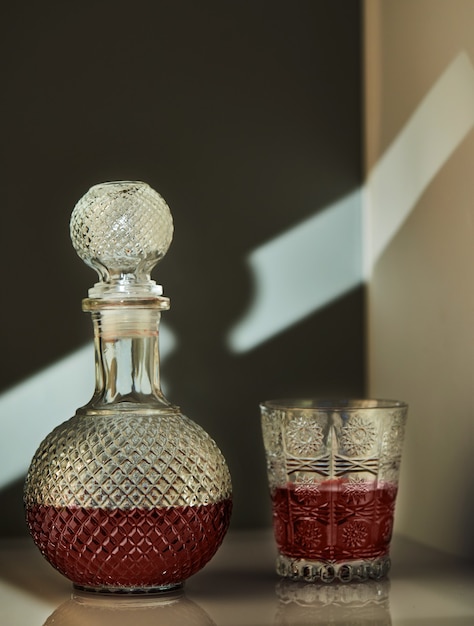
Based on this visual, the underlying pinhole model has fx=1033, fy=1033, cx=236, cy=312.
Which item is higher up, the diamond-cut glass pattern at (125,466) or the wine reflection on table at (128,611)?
the diamond-cut glass pattern at (125,466)

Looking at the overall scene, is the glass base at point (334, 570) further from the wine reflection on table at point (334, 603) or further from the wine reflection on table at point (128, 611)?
the wine reflection on table at point (128, 611)

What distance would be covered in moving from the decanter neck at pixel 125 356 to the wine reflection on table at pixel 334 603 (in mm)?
219

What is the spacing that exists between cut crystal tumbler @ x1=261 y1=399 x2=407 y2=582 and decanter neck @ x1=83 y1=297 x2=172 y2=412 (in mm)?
139

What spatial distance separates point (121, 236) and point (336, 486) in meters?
0.32

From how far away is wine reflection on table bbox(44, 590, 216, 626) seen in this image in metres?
0.88

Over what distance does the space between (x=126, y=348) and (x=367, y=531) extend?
299 millimetres

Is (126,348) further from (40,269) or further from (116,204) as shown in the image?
(40,269)

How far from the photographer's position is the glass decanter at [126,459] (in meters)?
0.94

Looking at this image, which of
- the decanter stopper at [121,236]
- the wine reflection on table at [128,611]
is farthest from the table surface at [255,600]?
the decanter stopper at [121,236]

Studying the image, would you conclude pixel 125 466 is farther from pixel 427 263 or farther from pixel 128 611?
pixel 427 263

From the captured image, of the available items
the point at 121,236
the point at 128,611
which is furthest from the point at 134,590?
the point at 121,236

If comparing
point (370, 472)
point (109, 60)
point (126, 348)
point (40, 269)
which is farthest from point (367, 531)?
point (109, 60)

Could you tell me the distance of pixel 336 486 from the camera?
3.33 feet

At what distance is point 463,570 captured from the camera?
43.4 inches
